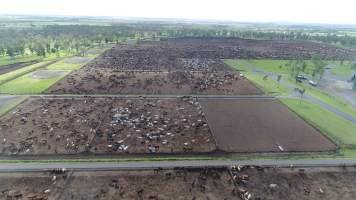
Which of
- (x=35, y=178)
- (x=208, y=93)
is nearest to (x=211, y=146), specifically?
(x=35, y=178)

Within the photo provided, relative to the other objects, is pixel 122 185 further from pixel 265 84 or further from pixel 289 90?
pixel 265 84

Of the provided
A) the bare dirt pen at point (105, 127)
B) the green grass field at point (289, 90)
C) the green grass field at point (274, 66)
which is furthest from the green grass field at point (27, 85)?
the green grass field at point (274, 66)

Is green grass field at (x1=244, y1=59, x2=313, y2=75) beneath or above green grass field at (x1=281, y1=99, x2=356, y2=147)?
above

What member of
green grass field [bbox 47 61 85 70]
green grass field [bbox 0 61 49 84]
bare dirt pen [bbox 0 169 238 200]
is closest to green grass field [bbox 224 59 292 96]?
bare dirt pen [bbox 0 169 238 200]

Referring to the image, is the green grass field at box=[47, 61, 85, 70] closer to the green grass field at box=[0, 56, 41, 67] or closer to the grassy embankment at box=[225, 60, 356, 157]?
the green grass field at box=[0, 56, 41, 67]

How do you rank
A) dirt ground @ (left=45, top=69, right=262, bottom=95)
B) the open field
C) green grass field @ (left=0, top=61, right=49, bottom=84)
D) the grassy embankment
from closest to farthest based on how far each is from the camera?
the grassy embankment → the open field → dirt ground @ (left=45, top=69, right=262, bottom=95) → green grass field @ (left=0, top=61, right=49, bottom=84)

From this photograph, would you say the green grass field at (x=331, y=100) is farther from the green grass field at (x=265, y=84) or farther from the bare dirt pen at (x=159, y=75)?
the bare dirt pen at (x=159, y=75)

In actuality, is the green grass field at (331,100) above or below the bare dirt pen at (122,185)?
above
